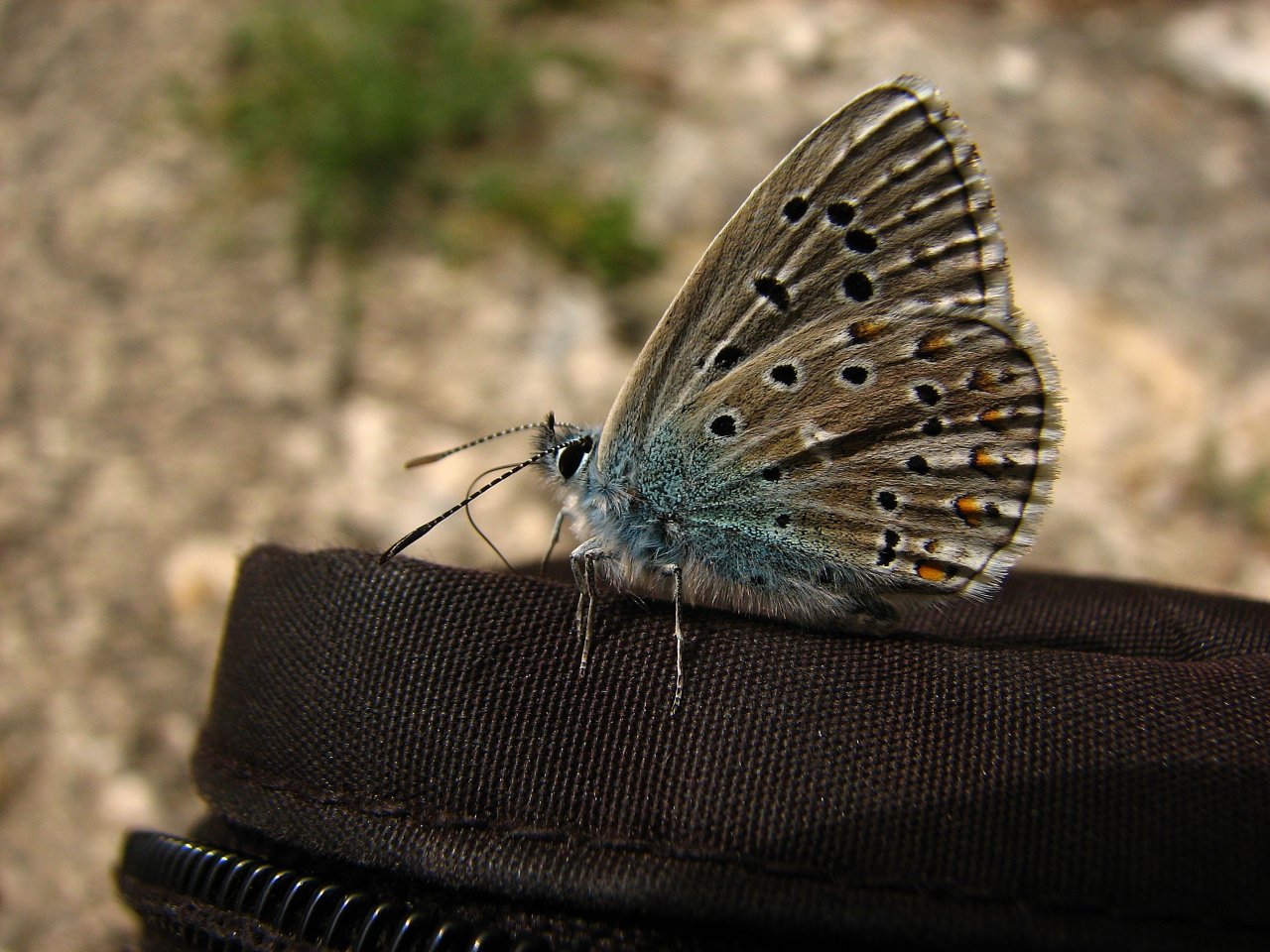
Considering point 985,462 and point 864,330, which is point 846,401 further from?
point 985,462

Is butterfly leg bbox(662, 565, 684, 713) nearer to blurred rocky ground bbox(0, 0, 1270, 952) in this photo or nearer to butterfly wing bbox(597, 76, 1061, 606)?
butterfly wing bbox(597, 76, 1061, 606)

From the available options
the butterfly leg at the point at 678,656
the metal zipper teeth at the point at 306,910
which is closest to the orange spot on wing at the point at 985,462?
the butterfly leg at the point at 678,656

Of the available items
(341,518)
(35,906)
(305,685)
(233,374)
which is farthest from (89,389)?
(305,685)

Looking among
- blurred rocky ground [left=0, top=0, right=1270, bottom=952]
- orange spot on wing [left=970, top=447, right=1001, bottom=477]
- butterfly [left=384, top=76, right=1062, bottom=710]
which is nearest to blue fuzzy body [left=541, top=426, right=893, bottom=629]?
butterfly [left=384, top=76, right=1062, bottom=710]

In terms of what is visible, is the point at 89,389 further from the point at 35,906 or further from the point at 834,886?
the point at 834,886

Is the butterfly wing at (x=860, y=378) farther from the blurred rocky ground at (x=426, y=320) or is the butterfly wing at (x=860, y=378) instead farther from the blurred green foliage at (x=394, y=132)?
the blurred green foliage at (x=394, y=132)
